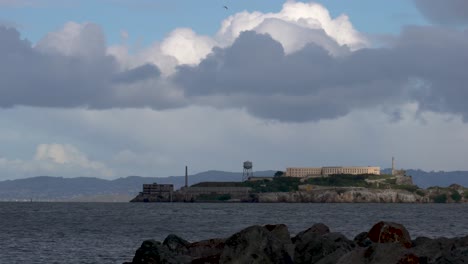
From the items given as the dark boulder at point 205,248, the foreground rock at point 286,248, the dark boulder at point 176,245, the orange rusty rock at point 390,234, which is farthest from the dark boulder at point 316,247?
the dark boulder at point 176,245

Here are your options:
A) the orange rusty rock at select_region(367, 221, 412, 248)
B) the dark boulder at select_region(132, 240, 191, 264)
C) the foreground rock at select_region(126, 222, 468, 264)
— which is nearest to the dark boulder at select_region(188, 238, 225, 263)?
the foreground rock at select_region(126, 222, 468, 264)

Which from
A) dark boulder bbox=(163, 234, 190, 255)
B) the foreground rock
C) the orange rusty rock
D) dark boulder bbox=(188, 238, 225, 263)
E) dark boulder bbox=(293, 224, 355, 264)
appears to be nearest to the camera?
the foreground rock

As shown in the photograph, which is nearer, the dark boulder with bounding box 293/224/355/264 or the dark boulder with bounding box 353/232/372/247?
the dark boulder with bounding box 293/224/355/264

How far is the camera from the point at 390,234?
43.6 metres

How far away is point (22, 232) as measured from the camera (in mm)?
111312

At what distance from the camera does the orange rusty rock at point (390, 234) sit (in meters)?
42.9

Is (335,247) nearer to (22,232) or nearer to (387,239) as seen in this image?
(387,239)

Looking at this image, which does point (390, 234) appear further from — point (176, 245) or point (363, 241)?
point (176, 245)

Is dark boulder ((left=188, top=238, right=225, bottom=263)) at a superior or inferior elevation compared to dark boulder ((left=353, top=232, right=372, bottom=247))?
inferior

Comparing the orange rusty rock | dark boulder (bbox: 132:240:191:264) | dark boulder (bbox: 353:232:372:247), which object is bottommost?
dark boulder (bbox: 132:240:191:264)

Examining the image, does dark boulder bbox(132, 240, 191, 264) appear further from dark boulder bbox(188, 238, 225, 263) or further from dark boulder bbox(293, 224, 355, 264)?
dark boulder bbox(293, 224, 355, 264)

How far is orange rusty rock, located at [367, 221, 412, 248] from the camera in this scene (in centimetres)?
4294

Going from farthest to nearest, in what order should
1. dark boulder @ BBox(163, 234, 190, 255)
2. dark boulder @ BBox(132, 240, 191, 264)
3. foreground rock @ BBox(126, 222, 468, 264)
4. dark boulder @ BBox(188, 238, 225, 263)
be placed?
dark boulder @ BBox(163, 234, 190, 255) < dark boulder @ BBox(188, 238, 225, 263) < dark boulder @ BBox(132, 240, 191, 264) < foreground rock @ BBox(126, 222, 468, 264)

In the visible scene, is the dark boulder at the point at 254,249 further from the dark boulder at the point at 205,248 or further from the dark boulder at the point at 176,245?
the dark boulder at the point at 176,245
